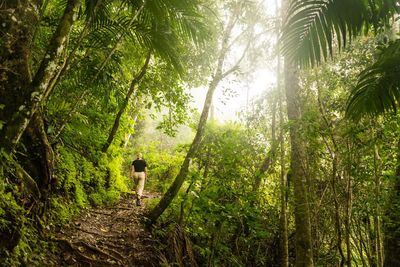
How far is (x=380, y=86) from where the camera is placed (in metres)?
3.10

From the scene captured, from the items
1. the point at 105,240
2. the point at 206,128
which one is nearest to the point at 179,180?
the point at 206,128

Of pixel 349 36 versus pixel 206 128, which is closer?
pixel 349 36

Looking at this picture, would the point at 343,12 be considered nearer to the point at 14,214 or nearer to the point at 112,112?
the point at 14,214

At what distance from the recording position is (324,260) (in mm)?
7770

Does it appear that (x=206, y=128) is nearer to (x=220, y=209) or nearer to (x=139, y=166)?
(x=220, y=209)

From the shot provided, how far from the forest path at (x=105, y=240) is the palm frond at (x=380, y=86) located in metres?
4.16

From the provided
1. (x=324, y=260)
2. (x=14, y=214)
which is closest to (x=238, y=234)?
(x=324, y=260)

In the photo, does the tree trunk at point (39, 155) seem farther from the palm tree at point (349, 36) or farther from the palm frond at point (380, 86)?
the palm frond at point (380, 86)

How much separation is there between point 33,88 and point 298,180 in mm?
4459

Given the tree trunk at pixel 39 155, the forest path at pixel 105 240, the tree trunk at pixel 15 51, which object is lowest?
the forest path at pixel 105 240

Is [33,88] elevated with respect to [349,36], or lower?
lower

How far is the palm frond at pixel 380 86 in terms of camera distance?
113 inches

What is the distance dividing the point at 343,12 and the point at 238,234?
566 centimetres

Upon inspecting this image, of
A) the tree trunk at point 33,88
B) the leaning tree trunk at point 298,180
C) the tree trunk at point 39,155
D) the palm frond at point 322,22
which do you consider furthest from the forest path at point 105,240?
the palm frond at point 322,22
